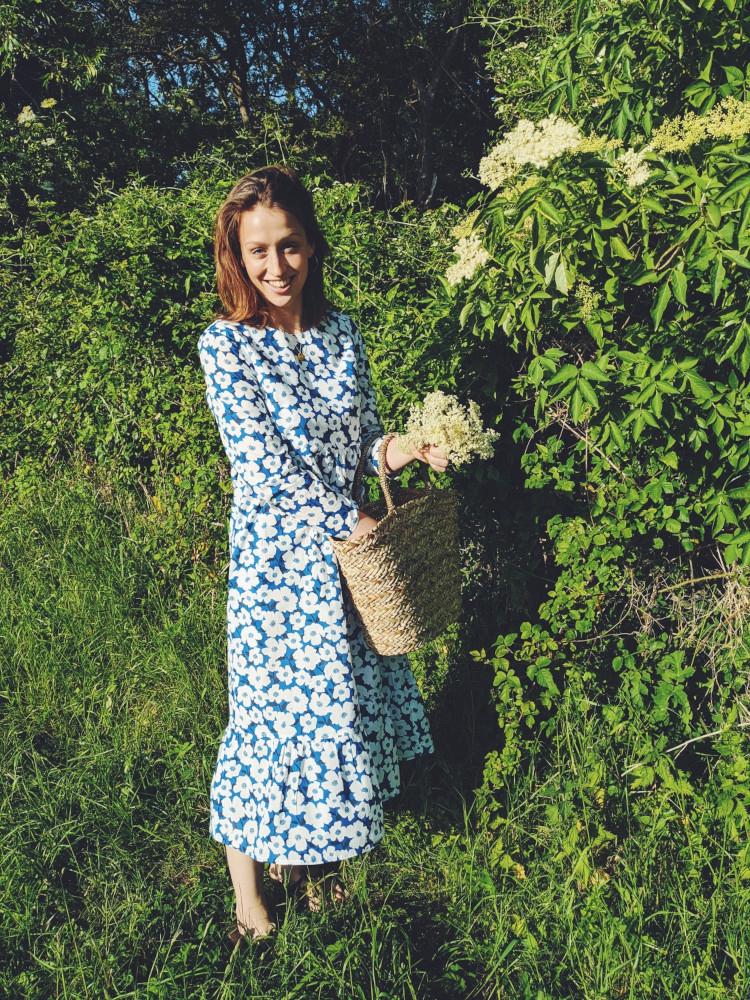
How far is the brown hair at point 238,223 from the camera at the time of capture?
6.72 ft

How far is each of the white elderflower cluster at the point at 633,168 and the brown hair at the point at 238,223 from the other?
0.78 meters

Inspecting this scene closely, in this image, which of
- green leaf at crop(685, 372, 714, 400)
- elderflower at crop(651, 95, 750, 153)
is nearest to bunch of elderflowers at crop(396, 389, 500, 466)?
green leaf at crop(685, 372, 714, 400)

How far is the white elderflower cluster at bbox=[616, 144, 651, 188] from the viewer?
69.4 inches

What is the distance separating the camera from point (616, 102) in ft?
7.46

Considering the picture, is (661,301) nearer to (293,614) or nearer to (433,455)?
(433,455)

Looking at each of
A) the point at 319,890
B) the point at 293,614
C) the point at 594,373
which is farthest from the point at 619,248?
the point at 319,890

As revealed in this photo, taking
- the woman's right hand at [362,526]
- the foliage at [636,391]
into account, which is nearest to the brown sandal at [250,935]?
the foliage at [636,391]

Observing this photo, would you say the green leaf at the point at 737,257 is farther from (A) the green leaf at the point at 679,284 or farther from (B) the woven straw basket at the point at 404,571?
(B) the woven straw basket at the point at 404,571

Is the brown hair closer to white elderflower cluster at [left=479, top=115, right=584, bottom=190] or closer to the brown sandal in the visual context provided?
white elderflower cluster at [left=479, top=115, right=584, bottom=190]

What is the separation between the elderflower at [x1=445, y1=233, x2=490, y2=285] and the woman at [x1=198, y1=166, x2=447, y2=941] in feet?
1.12

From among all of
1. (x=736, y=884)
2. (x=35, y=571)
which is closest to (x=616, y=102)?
(x=736, y=884)

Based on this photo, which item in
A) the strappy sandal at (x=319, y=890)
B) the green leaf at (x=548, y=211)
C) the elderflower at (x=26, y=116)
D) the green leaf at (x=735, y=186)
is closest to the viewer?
the green leaf at (x=735, y=186)

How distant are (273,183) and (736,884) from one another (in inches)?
85.3

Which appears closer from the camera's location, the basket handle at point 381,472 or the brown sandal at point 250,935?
the basket handle at point 381,472
